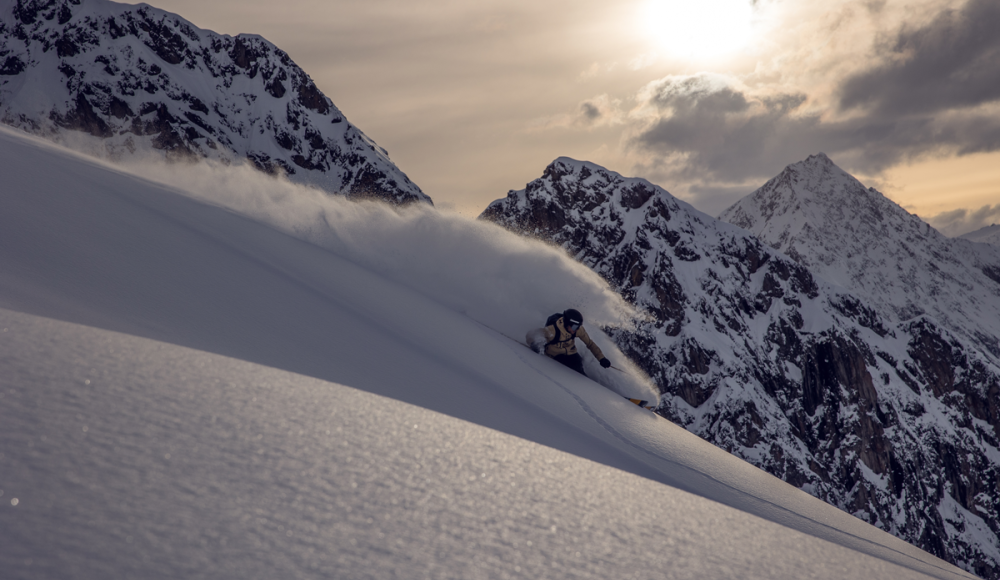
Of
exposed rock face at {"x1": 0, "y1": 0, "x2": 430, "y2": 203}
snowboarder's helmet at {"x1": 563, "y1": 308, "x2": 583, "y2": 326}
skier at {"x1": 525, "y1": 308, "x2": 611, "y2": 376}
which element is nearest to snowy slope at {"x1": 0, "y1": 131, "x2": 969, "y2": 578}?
skier at {"x1": 525, "y1": 308, "x2": 611, "y2": 376}

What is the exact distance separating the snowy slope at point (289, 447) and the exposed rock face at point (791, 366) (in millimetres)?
150266

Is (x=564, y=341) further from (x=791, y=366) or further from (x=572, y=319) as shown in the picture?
(x=791, y=366)

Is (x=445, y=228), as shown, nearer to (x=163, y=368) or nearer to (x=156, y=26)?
(x=163, y=368)

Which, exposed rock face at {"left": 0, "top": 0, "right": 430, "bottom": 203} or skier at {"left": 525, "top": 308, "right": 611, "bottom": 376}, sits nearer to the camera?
skier at {"left": 525, "top": 308, "right": 611, "bottom": 376}

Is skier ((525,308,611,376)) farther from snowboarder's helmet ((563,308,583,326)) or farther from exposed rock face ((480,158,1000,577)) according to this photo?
exposed rock face ((480,158,1000,577))

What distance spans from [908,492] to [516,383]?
699 ft

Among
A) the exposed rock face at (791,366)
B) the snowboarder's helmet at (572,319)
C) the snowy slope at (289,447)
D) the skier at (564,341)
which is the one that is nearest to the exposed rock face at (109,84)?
the exposed rock face at (791,366)

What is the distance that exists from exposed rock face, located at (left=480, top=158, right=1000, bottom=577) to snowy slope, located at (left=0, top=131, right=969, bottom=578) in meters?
150

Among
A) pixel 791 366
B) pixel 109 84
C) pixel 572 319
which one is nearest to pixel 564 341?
pixel 572 319

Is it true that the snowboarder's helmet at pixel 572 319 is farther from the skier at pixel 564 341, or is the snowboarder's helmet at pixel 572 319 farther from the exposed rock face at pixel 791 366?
the exposed rock face at pixel 791 366

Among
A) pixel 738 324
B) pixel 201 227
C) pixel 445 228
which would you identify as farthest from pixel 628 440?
pixel 738 324

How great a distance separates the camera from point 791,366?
6777 inches

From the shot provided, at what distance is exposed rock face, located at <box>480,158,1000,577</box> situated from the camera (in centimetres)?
16000

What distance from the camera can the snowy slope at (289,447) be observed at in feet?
6.23
